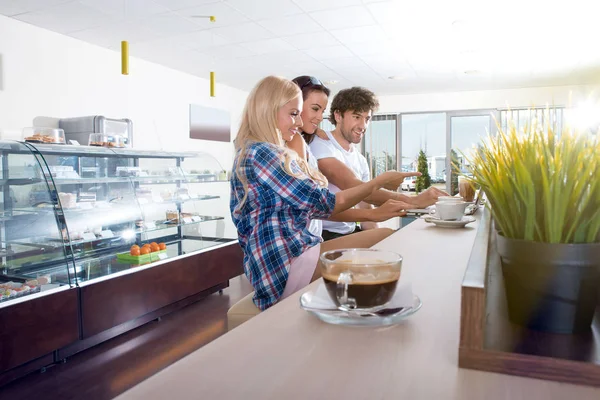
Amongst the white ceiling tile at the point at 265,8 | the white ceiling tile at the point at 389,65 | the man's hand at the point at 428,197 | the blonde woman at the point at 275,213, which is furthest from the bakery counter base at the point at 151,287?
the white ceiling tile at the point at 389,65

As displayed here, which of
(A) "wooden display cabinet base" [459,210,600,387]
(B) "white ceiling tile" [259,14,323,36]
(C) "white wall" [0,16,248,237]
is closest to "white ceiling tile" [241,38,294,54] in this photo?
(B) "white ceiling tile" [259,14,323,36]

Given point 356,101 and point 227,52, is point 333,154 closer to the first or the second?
point 356,101

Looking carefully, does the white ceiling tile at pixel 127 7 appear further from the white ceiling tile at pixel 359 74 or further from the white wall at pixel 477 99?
the white wall at pixel 477 99

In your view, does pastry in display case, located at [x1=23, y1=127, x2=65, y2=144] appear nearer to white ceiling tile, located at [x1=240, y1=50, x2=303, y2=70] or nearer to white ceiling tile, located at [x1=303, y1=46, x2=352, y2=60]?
white ceiling tile, located at [x1=240, y1=50, x2=303, y2=70]

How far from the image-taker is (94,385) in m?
2.34

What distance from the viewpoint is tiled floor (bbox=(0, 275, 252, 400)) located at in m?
2.28

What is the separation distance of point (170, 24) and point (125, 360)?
135 inches

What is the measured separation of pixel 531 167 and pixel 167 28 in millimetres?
4826

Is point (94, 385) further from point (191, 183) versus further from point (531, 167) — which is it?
point (531, 167)

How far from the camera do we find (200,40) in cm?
524

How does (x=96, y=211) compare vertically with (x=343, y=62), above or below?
below

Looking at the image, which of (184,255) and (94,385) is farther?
(184,255)

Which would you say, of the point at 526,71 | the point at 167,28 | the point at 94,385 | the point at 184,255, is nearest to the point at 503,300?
the point at 94,385

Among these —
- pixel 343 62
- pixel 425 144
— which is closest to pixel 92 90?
pixel 343 62
